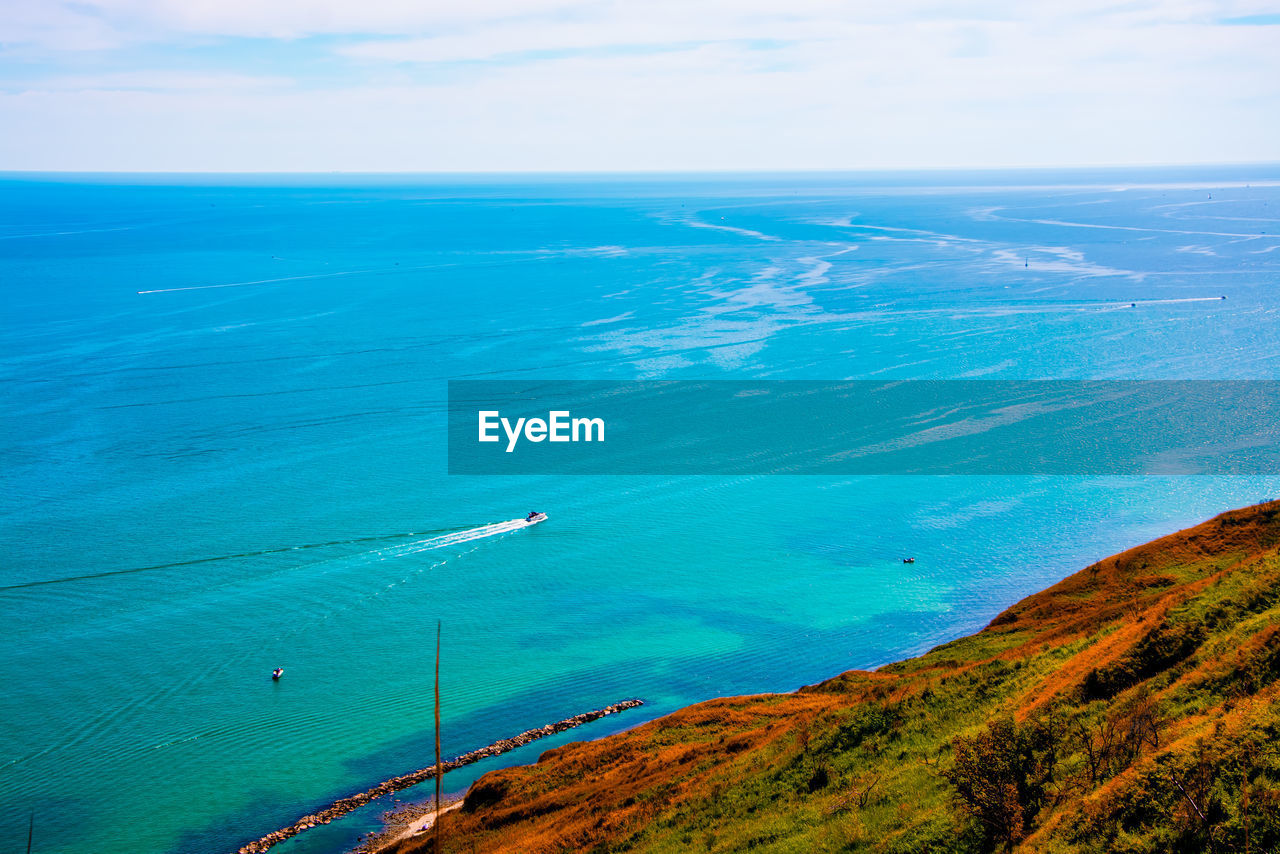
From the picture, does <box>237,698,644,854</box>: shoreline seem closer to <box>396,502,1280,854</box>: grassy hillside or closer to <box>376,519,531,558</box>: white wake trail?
<box>396,502,1280,854</box>: grassy hillside

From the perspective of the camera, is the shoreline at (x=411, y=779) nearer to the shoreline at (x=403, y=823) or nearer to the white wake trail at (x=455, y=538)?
the shoreline at (x=403, y=823)

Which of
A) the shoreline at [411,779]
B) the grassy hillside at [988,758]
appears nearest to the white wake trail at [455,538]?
the shoreline at [411,779]

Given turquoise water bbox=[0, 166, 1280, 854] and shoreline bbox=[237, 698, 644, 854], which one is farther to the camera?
turquoise water bbox=[0, 166, 1280, 854]

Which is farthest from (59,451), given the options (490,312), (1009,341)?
(1009,341)

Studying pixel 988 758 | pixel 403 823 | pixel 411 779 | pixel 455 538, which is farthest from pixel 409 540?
pixel 988 758

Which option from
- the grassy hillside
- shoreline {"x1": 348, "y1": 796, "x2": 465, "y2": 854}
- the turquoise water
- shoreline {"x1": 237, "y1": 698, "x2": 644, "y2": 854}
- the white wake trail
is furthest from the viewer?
the white wake trail

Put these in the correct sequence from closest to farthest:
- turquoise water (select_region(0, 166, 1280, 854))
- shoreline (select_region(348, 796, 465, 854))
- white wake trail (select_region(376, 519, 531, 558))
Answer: shoreline (select_region(348, 796, 465, 854)) < turquoise water (select_region(0, 166, 1280, 854)) < white wake trail (select_region(376, 519, 531, 558))

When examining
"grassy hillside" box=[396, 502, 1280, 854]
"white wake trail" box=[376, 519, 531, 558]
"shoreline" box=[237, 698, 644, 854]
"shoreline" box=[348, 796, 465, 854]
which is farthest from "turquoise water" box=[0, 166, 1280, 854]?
"grassy hillside" box=[396, 502, 1280, 854]
